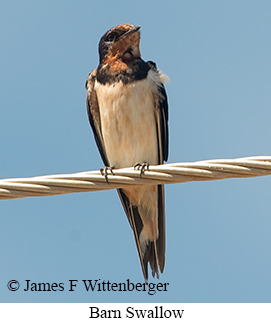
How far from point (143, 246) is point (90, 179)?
8.00 feet

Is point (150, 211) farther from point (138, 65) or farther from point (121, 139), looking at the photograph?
point (138, 65)

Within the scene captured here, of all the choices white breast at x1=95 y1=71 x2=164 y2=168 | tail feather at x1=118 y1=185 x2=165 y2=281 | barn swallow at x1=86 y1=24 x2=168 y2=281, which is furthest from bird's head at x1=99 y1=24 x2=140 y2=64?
tail feather at x1=118 y1=185 x2=165 y2=281

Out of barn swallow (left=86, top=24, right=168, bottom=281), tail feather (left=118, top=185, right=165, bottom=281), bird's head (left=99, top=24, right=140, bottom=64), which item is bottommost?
tail feather (left=118, top=185, right=165, bottom=281)

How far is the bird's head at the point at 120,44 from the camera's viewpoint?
666 cm

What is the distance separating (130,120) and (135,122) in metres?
0.05

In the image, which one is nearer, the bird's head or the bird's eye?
the bird's head

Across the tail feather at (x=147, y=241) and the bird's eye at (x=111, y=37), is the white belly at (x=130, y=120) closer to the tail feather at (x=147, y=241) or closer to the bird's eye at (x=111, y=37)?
the tail feather at (x=147, y=241)

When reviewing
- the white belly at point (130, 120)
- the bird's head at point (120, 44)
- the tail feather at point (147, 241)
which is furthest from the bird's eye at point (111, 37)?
the tail feather at point (147, 241)

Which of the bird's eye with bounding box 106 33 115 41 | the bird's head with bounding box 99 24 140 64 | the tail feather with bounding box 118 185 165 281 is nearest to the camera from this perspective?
the tail feather with bounding box 118 185 165 281

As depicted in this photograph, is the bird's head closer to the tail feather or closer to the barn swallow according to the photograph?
the barn swallow

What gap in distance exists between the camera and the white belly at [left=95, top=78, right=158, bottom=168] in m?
6.21
